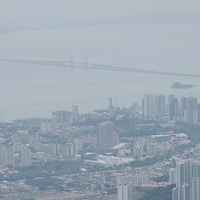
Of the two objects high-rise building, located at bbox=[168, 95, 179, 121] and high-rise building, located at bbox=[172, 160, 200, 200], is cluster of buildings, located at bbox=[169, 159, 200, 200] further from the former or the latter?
high-rise building, located at bbox=[168, 95, 179, 121]

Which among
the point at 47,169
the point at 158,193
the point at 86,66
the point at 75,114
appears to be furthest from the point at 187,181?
the point at 86,66

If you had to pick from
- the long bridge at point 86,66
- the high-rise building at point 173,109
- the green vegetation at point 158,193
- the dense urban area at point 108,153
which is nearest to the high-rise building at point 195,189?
the dense urban area at point 108,153

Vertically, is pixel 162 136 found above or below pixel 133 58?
below

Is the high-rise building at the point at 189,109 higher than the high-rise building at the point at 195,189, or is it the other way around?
the high-rise building at the point at 189,109

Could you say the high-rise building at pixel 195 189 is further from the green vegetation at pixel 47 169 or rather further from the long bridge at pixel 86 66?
the long bridge at pixel 86 66

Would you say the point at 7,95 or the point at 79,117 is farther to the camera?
the point at 7,95

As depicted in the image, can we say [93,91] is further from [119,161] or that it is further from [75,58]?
[119,161]

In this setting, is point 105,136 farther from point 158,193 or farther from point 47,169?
point 158,193

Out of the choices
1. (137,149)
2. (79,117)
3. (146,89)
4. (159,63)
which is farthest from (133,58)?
(137,149)
